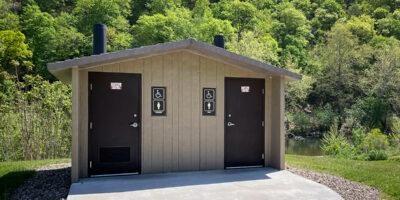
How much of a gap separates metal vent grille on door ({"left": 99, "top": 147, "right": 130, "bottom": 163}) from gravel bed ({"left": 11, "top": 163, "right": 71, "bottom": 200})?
27.6 inches

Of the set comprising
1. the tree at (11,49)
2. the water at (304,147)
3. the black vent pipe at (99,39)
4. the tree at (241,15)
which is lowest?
the water at (304,147)

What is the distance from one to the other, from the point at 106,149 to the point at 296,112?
2253 centimetres

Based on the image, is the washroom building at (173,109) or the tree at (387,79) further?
the tree at (387,79)

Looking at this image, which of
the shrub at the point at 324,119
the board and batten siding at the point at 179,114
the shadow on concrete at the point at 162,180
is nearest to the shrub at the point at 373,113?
the shrub at the point at 324,119

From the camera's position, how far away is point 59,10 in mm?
36688

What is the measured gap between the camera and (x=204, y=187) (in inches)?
239

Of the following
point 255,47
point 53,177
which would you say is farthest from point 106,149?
point 255,47

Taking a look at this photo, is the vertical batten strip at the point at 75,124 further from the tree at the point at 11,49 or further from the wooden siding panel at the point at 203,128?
the tree at the point at 11,49

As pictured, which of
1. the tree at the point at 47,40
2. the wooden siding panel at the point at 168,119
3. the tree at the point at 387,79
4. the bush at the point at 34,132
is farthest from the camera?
the tree at the point at 47,40

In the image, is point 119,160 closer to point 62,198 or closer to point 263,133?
point 62,198

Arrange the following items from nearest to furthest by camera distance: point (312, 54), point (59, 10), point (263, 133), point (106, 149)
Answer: point (106, 149) < point (263, 133) < point (312, 54) < point (59, 10)

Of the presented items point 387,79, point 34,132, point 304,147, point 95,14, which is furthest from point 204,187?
point 95,14

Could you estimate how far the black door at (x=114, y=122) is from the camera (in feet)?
22.4

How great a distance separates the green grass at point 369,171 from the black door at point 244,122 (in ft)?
4.08
